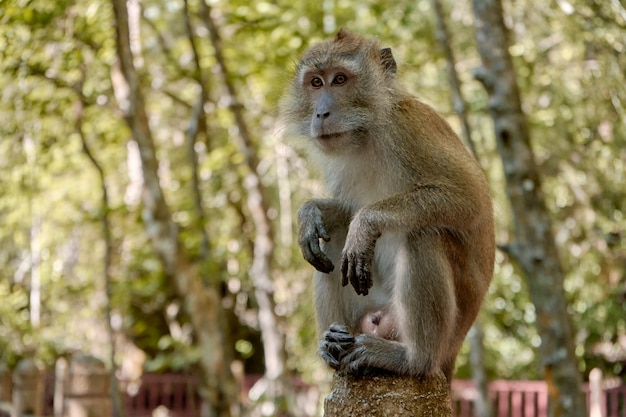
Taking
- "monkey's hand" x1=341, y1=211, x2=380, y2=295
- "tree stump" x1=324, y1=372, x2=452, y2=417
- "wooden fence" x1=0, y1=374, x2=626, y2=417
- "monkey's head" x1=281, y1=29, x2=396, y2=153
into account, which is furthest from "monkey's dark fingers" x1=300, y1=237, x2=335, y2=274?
"wooden fence" x1=0, y1=374, x2=626, y2=417

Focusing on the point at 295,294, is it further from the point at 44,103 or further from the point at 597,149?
the point at 44,103

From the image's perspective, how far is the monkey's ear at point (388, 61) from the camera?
216 inches

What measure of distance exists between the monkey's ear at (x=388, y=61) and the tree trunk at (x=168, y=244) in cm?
339

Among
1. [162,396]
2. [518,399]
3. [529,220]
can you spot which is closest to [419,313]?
[529,220]

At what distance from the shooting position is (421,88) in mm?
14242

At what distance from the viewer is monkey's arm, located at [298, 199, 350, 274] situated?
493 cm

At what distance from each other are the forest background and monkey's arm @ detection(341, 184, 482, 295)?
167 cm

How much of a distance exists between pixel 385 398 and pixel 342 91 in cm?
196

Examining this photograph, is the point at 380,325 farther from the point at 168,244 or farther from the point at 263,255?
the point at 263,255

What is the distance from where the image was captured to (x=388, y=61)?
556cm

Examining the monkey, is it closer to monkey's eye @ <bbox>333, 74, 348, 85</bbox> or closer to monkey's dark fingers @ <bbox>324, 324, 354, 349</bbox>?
monkey's dark fingers @ <bbox>324, 324, 354, 349</bbox>

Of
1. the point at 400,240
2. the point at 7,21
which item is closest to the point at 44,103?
the point at 7,21

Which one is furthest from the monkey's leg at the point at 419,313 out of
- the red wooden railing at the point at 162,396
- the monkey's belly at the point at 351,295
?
the red wooden railing at the point at 162,396

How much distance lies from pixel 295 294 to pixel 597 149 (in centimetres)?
679
